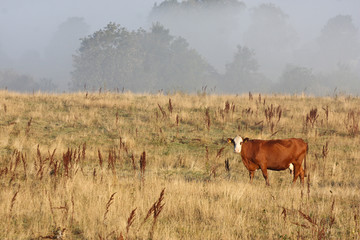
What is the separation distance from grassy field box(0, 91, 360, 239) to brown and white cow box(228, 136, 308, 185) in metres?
0.47

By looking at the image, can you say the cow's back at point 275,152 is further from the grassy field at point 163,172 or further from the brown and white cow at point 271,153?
the grassy field at point 163,172

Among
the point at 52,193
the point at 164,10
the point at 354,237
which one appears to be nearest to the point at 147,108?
the point at 52,193

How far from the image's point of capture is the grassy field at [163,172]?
5992mm

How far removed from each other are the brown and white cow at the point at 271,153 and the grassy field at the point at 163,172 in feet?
1.53

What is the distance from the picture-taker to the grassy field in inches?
236

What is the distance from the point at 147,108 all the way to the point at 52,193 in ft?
32.8

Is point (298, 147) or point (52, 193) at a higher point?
point (298, 147)

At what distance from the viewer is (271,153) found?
29.5ft

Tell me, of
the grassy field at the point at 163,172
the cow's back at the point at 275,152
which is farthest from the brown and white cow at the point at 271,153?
the grassy field at the point at 163,172

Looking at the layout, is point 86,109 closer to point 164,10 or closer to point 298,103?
point 298,103

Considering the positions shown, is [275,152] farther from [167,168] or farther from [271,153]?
[167,168]

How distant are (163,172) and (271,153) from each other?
2.87m

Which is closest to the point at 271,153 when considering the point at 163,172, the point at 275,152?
the point at 275,152

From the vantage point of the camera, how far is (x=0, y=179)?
8359 millimetres
